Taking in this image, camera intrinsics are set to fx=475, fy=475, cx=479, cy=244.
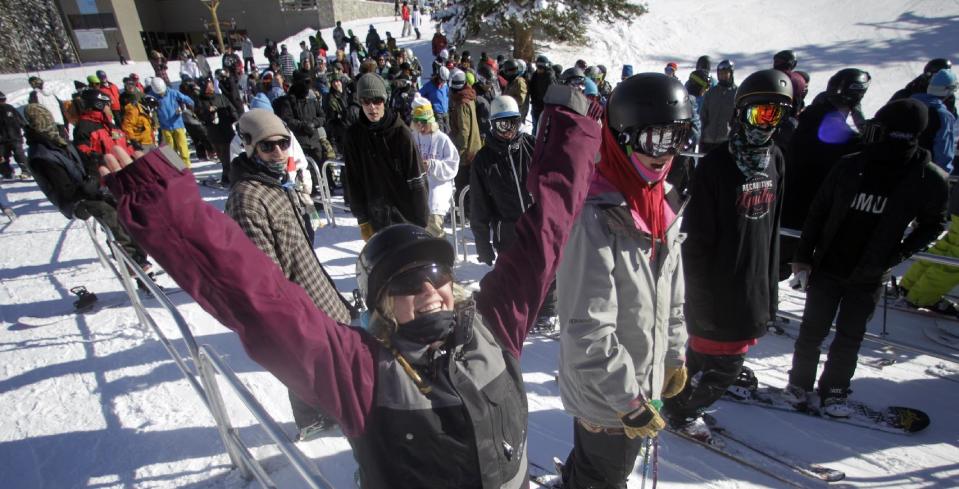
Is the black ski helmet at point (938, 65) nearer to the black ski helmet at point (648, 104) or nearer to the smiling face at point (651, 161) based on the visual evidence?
the black ski helmet at point (648, 104)

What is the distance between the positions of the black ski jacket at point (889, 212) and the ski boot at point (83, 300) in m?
7.18

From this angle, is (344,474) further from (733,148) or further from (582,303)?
(733,148)

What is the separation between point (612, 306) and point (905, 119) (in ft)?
8.24

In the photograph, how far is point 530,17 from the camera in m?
21.3

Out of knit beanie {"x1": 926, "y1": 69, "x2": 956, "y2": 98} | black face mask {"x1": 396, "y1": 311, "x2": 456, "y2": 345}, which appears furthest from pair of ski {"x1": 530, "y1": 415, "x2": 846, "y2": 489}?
knit beanie {"x1": 926, "y1": 69, "x2": 956, "y2": 98}

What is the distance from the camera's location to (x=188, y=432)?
11.5ft

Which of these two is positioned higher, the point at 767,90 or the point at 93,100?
the point at 767,90

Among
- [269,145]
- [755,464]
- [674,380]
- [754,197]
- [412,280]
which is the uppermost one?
[269,145]

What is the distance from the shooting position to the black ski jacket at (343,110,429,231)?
4.27 meters

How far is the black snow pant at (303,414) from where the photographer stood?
11.1 feet

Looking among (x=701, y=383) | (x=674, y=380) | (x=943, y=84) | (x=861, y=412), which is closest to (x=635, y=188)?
(x=674, y=380)

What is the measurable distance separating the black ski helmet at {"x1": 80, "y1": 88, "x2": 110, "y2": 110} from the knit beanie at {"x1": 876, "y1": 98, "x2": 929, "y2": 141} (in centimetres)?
886

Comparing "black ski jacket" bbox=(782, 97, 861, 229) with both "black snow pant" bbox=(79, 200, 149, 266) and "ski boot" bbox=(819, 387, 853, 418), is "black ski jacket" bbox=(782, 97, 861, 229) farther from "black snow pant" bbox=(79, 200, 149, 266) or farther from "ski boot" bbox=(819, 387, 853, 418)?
"black snow pant" bbox=(79, 200, 149, 266)

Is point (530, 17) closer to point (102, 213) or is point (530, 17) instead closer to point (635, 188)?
point (102, 213)
